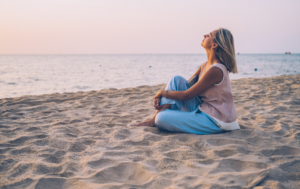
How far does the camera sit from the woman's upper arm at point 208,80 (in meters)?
2.39

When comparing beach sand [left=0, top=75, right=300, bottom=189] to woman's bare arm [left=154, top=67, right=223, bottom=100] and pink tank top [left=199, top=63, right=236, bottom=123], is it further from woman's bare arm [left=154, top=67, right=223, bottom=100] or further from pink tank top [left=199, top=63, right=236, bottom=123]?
woman's bare arm [left=154, top=67, right=223, bottom=100]

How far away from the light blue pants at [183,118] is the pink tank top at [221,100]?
0.11 metres

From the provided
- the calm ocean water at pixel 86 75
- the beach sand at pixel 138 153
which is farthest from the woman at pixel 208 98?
the calm ocean water at pixel 86 75

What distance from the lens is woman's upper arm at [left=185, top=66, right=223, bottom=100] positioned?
239cm

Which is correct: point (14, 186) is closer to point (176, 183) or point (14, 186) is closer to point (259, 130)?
point (176, 183)

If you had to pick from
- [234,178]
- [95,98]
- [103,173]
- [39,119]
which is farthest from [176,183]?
[95,98]

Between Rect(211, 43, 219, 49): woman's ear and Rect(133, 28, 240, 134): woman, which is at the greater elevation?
Rect(211, 43, 219, 49): woman's ear

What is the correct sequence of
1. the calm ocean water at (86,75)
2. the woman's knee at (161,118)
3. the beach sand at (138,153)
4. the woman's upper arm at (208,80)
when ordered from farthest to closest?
the calm ocean water at (86,75), the woman's knee at (161,118), the woman's upper arm at (208,80), the beach sand at (138,153)

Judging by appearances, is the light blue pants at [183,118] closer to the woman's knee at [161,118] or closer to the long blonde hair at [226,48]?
the woman's knee at [161,118]

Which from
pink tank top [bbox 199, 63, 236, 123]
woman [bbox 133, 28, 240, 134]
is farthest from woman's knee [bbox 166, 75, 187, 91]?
pink tank top [bbox 199, 63, 236, 123]

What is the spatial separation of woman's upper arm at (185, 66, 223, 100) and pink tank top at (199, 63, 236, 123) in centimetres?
5

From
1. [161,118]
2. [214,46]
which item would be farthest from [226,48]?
[161,118]

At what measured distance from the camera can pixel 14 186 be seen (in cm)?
155

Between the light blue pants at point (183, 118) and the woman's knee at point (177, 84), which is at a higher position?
the woman's knee at point (177, 84)
